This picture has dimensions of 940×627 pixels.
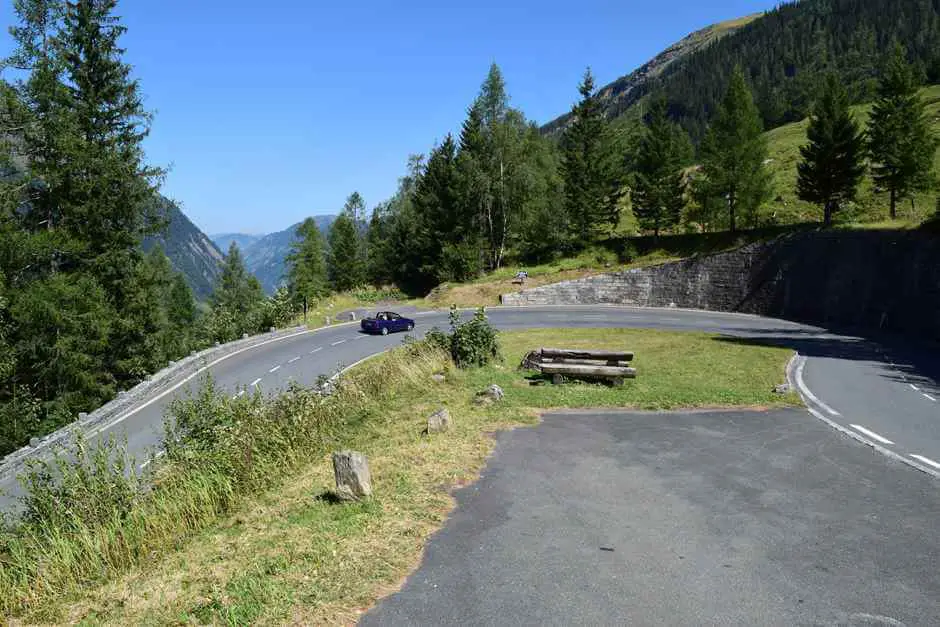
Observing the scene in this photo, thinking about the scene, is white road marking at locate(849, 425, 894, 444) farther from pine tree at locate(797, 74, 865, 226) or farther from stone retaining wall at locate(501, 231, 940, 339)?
pine tree at locate(797, 74, 865, 226)

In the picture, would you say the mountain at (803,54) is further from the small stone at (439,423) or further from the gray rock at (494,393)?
the small stone at (439,423)

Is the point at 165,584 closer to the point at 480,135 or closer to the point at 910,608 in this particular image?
the point at 910,608

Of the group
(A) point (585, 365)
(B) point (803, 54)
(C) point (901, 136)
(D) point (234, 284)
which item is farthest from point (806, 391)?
(B) point (803, 54)

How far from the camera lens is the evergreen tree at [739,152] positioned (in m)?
42.4

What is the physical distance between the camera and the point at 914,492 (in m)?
8.29

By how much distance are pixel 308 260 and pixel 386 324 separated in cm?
3670

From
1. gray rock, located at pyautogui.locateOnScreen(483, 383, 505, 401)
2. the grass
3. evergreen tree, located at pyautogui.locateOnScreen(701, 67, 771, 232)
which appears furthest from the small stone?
evergreen tree, located at pyautogui.locateOnScreen(701, 67, 771, 232)

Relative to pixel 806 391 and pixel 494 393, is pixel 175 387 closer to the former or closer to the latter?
pixel 494 393

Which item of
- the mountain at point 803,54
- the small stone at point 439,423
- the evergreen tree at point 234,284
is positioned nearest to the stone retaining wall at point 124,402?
the small stone at point 439,423

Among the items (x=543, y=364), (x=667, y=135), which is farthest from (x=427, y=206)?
(x=543, y=364)

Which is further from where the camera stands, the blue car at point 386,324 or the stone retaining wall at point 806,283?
the blue car at point 386,324

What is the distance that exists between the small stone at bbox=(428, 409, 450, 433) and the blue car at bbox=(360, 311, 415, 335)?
950 inches

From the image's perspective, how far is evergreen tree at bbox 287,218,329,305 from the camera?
60.9 metres

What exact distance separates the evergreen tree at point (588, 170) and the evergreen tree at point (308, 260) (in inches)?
1073
